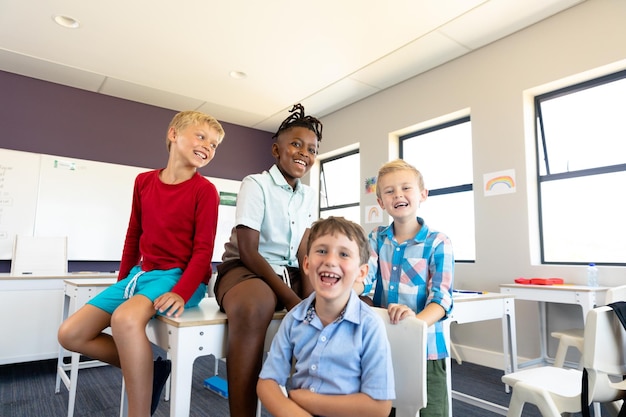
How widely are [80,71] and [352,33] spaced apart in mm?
2816

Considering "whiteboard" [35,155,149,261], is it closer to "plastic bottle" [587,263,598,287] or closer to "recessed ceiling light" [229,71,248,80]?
"recessed ceiling light" [229,71,248,80]

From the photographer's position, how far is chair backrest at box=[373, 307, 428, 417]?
3.29 feet

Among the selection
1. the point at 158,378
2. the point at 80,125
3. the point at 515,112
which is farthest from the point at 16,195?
the point at 515,112

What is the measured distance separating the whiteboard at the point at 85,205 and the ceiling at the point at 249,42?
95 cm

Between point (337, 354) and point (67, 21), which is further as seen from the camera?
point (67, 21)

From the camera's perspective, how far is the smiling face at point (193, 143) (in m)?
1.51

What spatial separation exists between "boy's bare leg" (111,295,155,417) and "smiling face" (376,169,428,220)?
890 millimetres

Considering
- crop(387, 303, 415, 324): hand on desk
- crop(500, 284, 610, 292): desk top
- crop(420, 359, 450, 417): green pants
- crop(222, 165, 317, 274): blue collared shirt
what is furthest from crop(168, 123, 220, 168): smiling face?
crop(500, 284, 610, 292): desk top

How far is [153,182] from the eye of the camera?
1.55 m

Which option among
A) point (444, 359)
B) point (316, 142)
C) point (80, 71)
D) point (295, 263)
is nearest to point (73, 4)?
point (80, 71)

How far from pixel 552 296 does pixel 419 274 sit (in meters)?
1.78

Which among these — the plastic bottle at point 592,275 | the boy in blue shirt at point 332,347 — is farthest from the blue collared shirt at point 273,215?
the plastic bottle at point 592,275

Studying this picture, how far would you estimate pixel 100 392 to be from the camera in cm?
247

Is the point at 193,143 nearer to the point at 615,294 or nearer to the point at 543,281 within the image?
the point at 615,294
